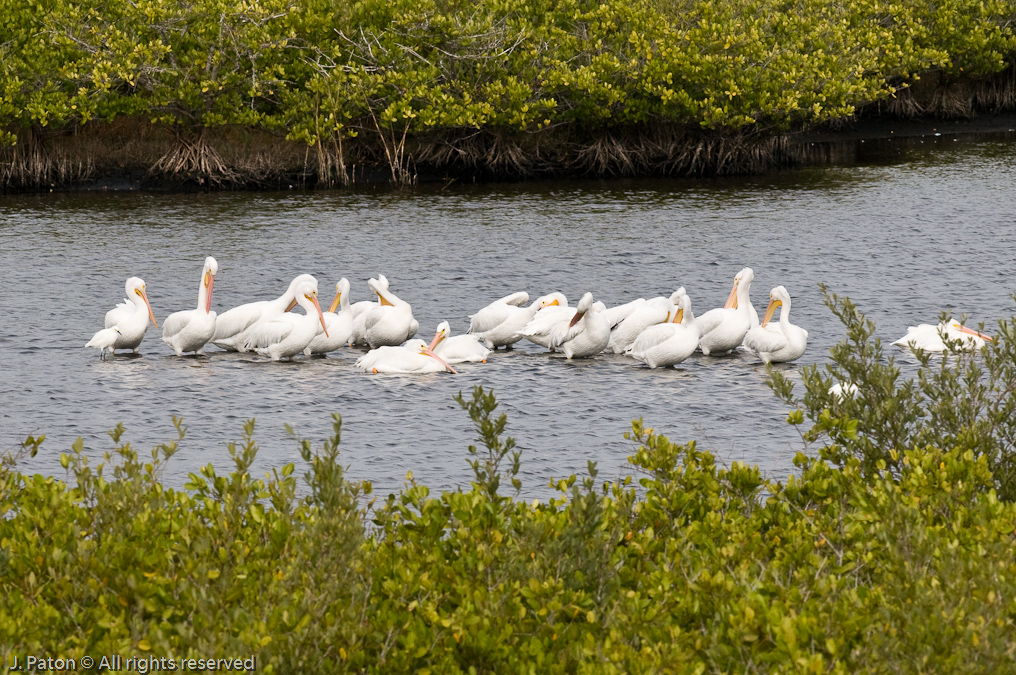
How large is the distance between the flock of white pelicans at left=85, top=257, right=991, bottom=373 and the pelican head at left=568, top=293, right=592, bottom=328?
0.5 inches

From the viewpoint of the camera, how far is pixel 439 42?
30.1 metres

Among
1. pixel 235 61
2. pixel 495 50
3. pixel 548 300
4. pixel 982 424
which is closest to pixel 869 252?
pixel 548 300

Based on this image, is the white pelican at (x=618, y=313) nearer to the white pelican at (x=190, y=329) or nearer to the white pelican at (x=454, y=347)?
the white pelican at (x=454, y=347)

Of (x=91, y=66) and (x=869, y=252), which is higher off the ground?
(x=91, y=66)

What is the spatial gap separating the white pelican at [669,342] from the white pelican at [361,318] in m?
3.34

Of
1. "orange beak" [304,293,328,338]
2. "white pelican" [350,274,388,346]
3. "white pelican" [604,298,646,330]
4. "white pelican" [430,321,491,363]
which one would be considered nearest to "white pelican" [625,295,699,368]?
"white pelican" [604,298,646,330]

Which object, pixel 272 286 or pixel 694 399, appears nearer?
pixel 694 399

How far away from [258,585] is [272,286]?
1401 cm

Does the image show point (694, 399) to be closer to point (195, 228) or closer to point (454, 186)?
point (195, 228)

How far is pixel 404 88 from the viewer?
29.6 m

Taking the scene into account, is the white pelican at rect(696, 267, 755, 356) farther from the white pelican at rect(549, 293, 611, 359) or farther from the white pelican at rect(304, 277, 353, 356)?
the white pelican at rect(304, 277, 353, 356)

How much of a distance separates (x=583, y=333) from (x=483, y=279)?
200 inches

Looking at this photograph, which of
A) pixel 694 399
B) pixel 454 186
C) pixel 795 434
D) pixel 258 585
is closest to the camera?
pixel 258 585

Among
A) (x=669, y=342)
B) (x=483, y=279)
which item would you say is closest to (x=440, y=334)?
(x=669, y=342)
